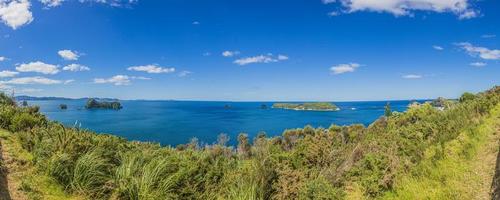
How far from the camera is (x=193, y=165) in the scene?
8.93 meters

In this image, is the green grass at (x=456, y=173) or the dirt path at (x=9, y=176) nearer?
the dirt path at (x=9, y=176)

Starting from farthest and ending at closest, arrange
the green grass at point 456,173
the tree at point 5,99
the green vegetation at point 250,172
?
the tree at point 5,99, the green vegetation at point 250,172, the green grass at point 456,173

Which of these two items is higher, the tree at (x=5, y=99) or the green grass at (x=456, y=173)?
the tree at (x=5, y=99)

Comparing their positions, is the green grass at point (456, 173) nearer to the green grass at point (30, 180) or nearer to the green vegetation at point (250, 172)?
the green vegetation at point (250, 172)

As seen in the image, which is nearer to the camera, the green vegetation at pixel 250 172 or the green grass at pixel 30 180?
the green grass at pixel 30 180

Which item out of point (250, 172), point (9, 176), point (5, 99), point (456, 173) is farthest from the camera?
point (5, 99)

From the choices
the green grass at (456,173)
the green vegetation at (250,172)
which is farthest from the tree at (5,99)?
the green grass at (456,173)

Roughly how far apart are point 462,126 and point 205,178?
8126mm

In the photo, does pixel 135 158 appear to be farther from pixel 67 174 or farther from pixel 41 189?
pixel 41 189

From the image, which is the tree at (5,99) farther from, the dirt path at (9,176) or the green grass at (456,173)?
the green grass at (456,173)

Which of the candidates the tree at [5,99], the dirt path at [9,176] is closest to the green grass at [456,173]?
the dirt path at [9,176]

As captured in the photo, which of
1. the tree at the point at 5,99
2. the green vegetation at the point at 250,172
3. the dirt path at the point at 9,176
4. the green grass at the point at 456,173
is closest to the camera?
the dirt path at the point at 9,176

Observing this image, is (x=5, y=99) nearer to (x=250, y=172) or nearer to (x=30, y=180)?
(x=30, y=180)

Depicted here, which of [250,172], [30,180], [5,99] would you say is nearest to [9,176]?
[30,180]
